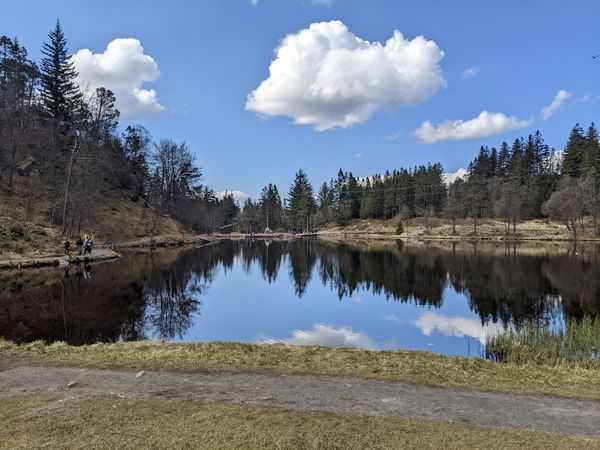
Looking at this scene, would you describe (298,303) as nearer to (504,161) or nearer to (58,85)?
(58,85)

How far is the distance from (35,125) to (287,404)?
76922mm

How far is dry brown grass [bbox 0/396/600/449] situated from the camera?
604cm

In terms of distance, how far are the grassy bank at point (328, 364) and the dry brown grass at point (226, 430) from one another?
8.42 ft

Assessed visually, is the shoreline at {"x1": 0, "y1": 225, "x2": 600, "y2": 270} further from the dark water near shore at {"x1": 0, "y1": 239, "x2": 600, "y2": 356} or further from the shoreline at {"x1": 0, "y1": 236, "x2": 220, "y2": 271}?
the dark water near shore at {"x1": 0, "y1": 239, "x2": 600, "y2": 356}

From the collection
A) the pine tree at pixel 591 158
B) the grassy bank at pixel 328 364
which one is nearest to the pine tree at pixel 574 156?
the pine tree at pixel 591 158

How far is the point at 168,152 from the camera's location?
93812mm

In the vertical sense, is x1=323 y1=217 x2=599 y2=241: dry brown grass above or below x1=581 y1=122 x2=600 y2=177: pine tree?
below

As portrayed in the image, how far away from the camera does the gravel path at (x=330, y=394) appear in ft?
24.3

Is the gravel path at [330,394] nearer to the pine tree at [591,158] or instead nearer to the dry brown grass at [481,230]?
the dry brown grass at [481,230]

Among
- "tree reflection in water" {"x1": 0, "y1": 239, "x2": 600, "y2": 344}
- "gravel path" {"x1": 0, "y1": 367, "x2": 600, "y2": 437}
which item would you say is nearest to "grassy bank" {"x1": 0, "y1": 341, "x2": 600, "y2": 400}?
"gravel path" {"x1": 0, "y1": 367, "x2": 600, "y2": 437}

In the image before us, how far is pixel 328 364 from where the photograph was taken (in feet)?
35.1

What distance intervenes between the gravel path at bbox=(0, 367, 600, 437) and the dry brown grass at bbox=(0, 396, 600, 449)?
541mm

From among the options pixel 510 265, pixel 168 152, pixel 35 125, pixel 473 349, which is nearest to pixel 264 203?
pixel 168 152

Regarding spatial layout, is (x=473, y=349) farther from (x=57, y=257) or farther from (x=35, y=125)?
(x=35, y=125)
